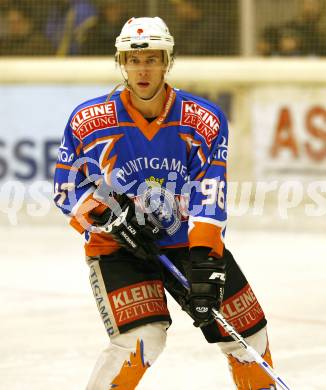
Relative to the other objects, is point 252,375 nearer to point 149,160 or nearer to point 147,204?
point 147,204

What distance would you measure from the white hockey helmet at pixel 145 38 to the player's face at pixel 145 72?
0.09ft

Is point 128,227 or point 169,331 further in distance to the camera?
point 169,331

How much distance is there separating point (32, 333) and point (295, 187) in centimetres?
421

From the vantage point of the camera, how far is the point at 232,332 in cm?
323

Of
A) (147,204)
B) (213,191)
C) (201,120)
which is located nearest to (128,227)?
(147,204)

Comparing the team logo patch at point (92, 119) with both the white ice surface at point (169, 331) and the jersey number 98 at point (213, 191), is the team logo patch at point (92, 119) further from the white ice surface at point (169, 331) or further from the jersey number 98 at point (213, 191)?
the white ice surface at point (169, 331)

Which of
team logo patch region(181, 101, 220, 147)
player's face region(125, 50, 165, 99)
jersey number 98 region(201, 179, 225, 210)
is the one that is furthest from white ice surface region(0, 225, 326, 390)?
player's face region(125, 50, 165, 99)

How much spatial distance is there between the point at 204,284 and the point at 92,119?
63 cm

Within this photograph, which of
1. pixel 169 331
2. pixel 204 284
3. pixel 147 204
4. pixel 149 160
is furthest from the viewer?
pixel 169 331

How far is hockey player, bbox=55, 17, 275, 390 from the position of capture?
3.17 m

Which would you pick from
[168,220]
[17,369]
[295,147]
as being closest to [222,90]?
[295,147]

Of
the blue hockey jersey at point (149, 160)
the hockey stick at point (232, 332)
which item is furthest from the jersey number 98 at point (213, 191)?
the hockey stick at point (232, 332)

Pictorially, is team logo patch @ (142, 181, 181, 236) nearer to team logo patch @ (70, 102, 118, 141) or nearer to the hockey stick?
the hockey stick

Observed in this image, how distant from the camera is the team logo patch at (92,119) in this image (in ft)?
10.6
